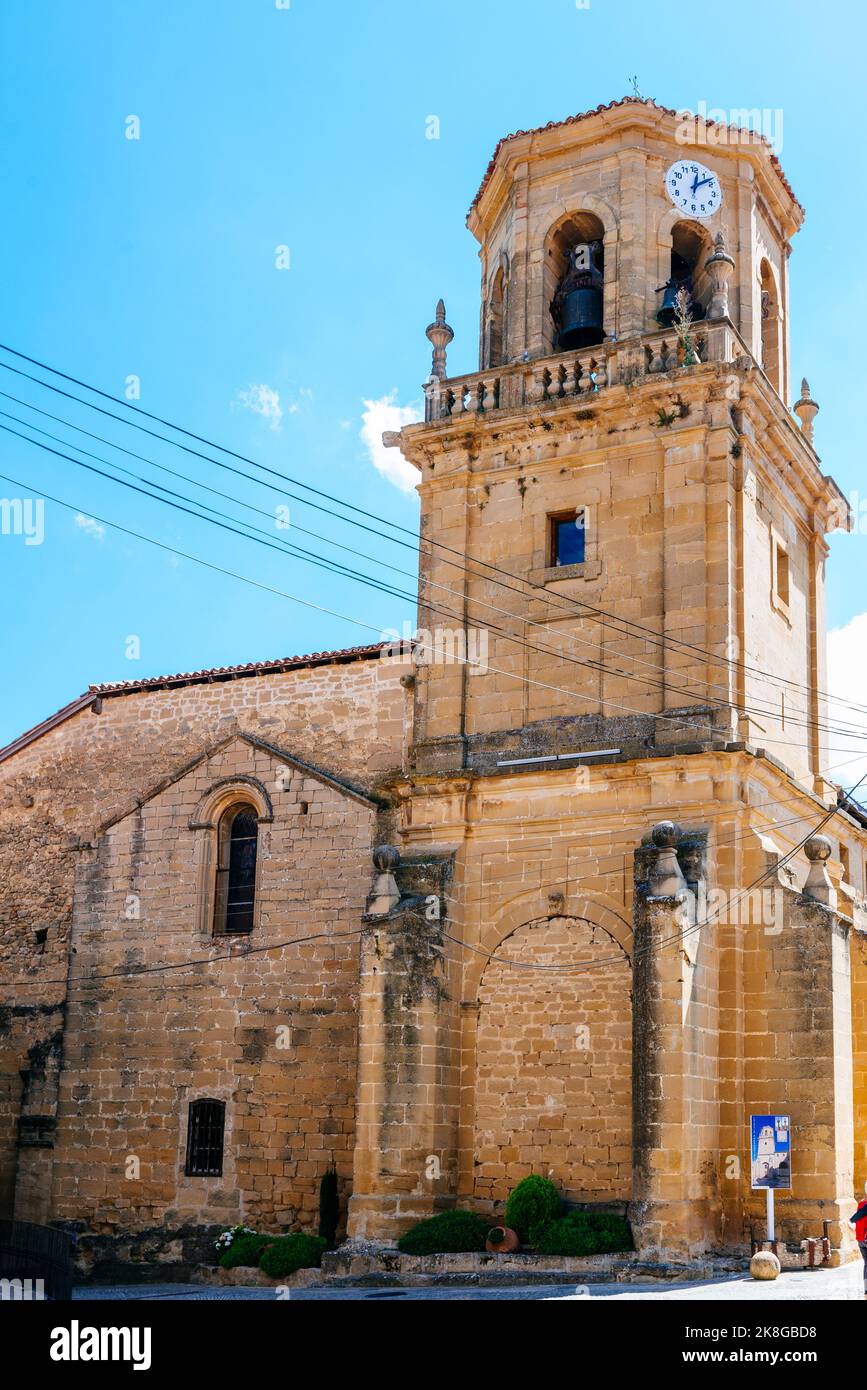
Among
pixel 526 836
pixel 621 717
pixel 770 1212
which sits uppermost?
pixel 621 717

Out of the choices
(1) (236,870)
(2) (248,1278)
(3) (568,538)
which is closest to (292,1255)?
(2) (248,1278)

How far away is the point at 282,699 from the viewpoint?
2462 cm

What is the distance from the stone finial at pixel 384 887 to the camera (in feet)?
65.8

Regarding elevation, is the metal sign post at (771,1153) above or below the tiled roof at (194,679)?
below

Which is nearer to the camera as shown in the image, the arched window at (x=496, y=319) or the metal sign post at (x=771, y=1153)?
the metal sign post at (x=771, y=1153)

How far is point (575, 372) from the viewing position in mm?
22141

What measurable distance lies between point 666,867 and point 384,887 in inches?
160

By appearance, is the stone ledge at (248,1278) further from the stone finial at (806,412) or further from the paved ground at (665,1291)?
the stone finial at (806,412)

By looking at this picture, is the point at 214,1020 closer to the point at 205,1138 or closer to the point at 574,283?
the point at 205,1138

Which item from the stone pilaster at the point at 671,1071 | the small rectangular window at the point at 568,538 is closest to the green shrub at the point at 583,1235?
the stone pilaster at the point at 671,1071

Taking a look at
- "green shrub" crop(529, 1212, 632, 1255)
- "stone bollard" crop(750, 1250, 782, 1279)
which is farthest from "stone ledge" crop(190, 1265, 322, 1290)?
"stone bollard" crop(750, 1250, 782, 1279)

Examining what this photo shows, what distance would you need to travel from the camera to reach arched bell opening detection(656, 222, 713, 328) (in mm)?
22438

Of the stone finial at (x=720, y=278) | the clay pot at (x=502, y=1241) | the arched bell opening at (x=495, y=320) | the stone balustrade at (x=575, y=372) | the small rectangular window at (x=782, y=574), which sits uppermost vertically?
Result: the arched bell opening at (x=495, y=320)

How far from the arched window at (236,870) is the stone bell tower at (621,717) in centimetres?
369
